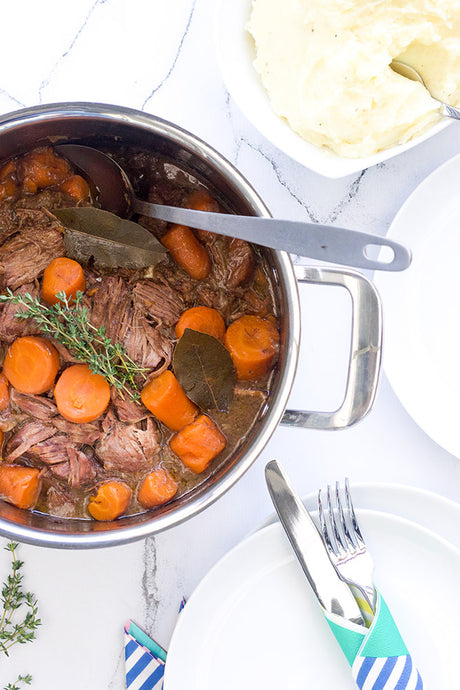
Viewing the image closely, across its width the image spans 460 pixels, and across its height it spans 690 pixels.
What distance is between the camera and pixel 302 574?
179cm

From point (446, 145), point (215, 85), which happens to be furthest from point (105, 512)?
point (446, 145)

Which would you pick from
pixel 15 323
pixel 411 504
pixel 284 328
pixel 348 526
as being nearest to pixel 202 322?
pixel 284 328

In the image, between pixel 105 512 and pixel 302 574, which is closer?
pixel 105 512

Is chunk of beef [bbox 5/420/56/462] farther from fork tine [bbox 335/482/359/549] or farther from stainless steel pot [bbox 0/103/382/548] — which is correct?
fork tine [bbox 335/482/359/549]

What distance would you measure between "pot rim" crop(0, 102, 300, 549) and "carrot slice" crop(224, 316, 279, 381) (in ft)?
0.54

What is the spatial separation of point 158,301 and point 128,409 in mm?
298

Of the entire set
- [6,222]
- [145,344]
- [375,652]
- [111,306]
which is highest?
[6,222]

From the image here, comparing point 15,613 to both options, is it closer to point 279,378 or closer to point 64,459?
point 64,459

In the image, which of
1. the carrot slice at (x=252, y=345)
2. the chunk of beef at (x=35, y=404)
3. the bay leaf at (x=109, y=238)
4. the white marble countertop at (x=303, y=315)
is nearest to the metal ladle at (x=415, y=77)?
the white marble countertop at (x=303, y=315)

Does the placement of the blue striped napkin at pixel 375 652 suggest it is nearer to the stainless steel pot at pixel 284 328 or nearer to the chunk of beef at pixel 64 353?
the stainless steel pot at pixel 284 328

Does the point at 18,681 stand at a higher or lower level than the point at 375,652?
higher

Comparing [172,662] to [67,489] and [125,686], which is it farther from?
[67,489]

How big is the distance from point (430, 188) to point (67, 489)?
1346 millimetres

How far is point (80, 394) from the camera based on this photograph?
162 centimetres
